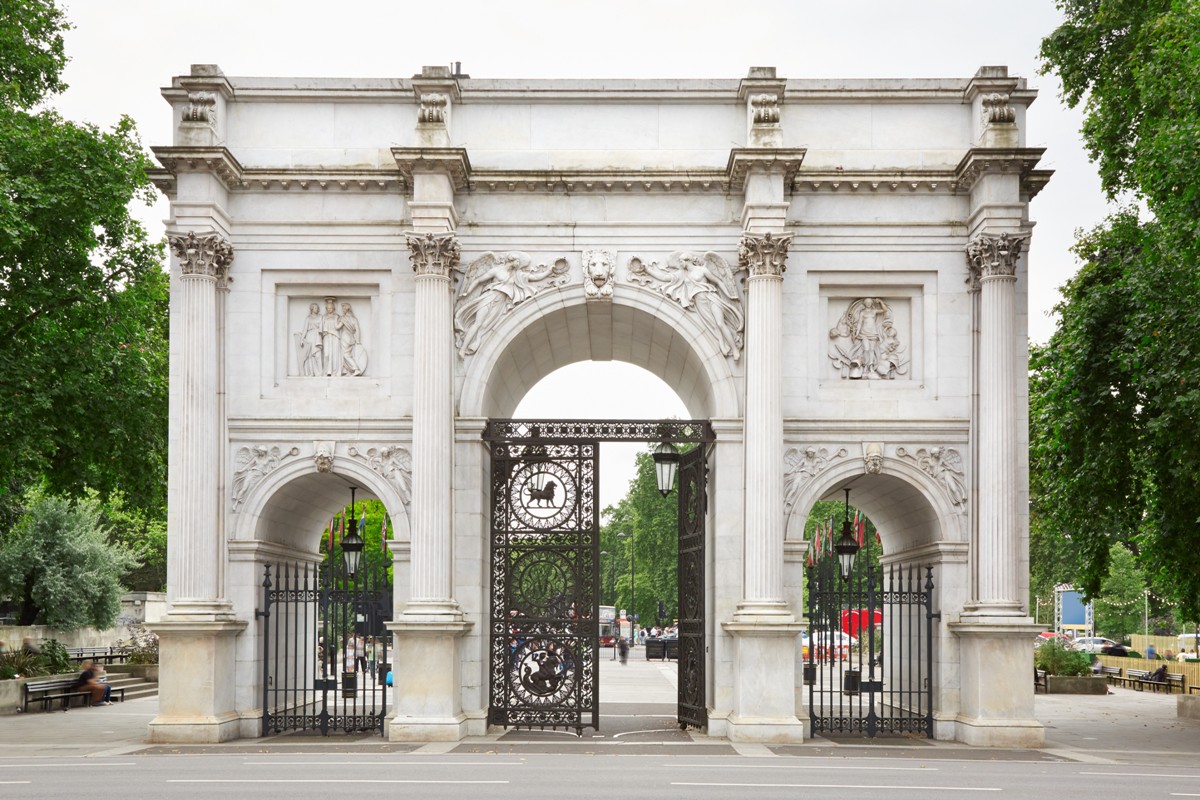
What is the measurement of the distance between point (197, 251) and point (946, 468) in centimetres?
1332

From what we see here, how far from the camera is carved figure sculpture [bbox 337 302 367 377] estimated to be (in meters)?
24.8

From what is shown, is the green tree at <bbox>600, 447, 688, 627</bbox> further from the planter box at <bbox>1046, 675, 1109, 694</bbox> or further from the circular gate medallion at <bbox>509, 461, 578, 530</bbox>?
the circular gate medallion at <bbox>509, 461, 578, 530</bbox>

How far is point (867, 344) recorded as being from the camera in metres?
24.9

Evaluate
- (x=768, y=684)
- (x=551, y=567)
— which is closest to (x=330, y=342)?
(x=551, y=567)

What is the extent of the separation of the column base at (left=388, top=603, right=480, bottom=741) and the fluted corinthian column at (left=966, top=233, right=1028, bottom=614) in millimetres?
8855

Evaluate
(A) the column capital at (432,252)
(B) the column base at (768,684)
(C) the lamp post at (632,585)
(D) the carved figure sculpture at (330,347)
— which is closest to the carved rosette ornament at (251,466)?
(D) the carved figure sculpture at (330,347)

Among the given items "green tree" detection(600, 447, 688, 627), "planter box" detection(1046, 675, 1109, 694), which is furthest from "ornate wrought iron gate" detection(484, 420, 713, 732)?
"green tree" detection(600, 447, 688, 627)

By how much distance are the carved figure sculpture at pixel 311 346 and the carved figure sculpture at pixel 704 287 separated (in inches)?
222

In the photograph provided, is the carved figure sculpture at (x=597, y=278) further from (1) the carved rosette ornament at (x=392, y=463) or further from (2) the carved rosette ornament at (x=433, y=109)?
(1) the carved rosette ornament at (x=392, y=463)

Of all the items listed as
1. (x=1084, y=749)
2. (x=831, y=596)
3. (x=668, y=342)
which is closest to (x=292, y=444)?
(x=668, y=342)

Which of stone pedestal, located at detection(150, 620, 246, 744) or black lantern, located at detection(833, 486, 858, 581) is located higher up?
black lantern, located at detection(833, 486, 858, 581)

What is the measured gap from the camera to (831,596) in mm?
24188

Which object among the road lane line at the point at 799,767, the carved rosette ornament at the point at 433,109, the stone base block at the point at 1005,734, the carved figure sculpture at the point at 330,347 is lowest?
the stone base block at the point at 1005,734

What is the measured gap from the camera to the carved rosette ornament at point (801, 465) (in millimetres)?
24234
